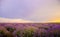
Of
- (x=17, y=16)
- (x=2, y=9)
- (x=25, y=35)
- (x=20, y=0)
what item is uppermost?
(x=20, y=0)

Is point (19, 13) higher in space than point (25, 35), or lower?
higher

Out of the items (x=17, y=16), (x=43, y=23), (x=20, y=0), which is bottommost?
(x=43, y=23)

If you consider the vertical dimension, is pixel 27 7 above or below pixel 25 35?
above

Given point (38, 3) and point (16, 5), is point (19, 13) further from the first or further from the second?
point (38, 3)

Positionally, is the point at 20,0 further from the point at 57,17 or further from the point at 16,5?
the point at 57,17

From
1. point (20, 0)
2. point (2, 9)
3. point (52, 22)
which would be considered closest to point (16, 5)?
point (20, 0)

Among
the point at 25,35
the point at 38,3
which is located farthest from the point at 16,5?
the point at 25,35
